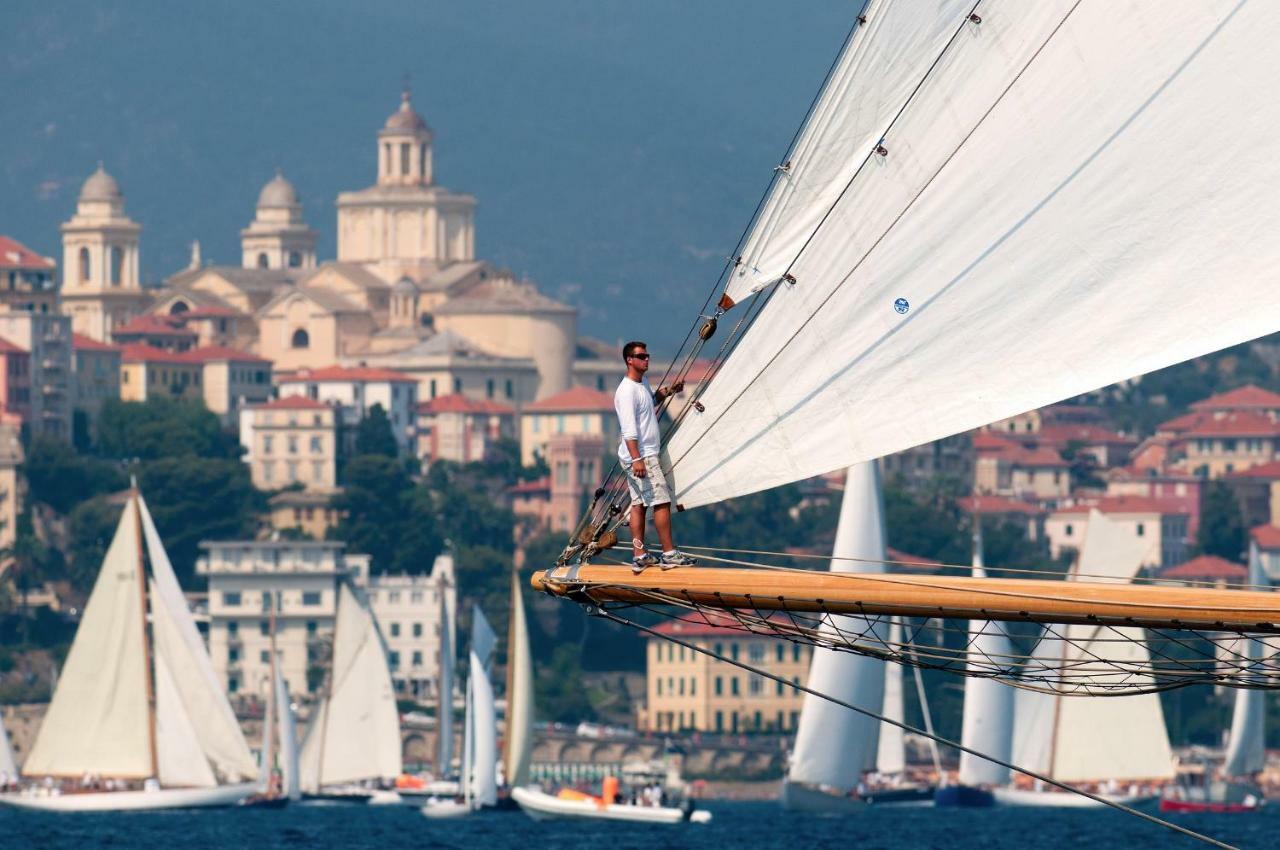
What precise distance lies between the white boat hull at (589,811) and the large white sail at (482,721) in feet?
2.32

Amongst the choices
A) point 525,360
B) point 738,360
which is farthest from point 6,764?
point 525,360

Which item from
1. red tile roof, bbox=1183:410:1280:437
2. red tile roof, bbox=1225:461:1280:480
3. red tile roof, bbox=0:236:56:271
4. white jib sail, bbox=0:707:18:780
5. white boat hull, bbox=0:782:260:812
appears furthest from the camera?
red tile roof, bbox=1183:410:1280:437

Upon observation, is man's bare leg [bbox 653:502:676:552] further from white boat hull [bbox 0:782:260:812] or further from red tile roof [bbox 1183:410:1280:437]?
red tile roof [bbox 1183:410:1280:437]

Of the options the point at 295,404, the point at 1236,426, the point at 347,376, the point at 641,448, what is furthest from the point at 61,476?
the point at 641,448

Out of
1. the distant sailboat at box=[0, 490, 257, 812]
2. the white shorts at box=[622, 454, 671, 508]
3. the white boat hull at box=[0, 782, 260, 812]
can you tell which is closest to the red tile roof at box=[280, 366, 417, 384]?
the white boat hull at box=[0, 782, 260, 812]

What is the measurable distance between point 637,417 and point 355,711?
2619 inches

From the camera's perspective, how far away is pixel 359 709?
81625 mm

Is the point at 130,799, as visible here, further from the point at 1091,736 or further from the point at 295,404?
the point at 295,404

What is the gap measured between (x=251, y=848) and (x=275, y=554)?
76.1m

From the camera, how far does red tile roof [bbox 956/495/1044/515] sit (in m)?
158

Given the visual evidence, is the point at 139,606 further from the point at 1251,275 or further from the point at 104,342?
the point at 104,342

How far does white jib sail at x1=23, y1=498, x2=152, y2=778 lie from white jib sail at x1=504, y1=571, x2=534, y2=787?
8.23m

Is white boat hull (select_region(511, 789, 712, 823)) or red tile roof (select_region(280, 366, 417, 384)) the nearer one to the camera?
Result: white boat hull (select_region(511, 789, 712, 823))

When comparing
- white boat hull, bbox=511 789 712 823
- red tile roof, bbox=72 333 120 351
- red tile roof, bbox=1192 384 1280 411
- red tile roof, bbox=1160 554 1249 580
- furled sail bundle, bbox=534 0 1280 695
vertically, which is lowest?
white boat hull, bbox=511 789 712 823
